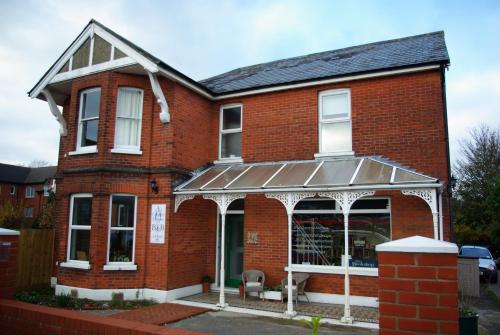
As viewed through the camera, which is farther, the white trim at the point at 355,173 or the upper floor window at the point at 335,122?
the upper floor window at the point at 335,122

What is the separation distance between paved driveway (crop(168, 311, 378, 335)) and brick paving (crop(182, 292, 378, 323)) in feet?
1.96

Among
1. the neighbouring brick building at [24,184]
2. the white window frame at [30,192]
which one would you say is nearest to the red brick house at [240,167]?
the neighbouring brick building at [24,184]

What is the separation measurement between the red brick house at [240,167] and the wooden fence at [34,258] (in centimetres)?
58

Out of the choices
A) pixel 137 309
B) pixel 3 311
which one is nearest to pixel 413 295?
pixel 3 311

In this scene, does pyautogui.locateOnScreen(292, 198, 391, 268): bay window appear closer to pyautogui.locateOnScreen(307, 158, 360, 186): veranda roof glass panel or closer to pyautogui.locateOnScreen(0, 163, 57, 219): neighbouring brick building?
pyautogui.locateOnScreen(307, 158, 360, 186): veranda roof glass panel

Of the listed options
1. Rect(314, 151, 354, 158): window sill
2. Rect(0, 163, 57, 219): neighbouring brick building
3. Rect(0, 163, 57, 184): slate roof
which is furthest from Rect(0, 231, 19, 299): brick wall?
Rect(0, 163, 57, 184): slate roof

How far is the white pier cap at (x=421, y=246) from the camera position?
250 centimetres

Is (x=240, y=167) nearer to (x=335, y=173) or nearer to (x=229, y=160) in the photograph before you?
(x=229, y=160)

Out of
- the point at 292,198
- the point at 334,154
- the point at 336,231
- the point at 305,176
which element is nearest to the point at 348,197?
the point at 292,198

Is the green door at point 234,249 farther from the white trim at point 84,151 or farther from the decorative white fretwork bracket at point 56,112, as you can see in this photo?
the decorative white fretwork bracket at point 56,112

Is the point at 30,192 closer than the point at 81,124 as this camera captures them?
No

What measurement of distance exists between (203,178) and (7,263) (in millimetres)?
6412

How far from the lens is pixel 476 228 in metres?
25.8

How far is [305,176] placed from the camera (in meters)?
9.63
